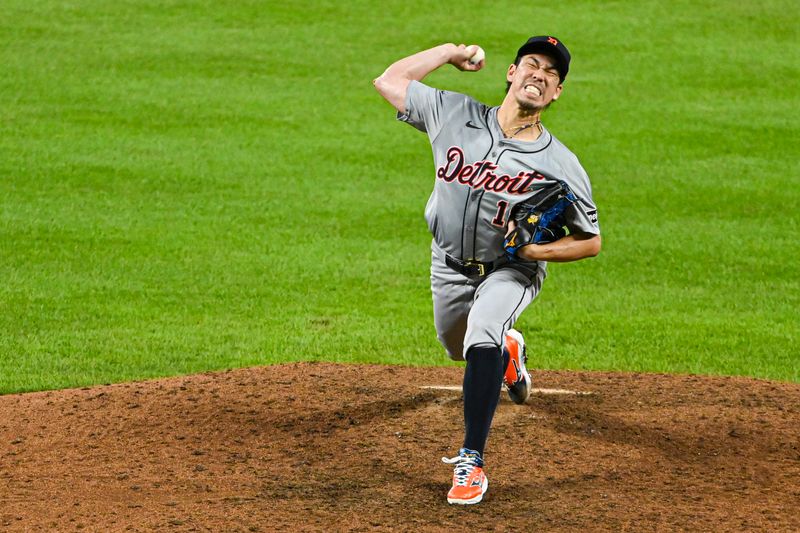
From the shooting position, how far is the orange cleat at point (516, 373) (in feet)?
20.1

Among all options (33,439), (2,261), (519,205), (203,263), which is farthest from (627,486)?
(2,261)

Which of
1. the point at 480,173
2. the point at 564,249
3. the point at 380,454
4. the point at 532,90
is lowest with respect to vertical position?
the point at 380,454

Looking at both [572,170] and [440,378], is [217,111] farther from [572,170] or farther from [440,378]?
[572,170]

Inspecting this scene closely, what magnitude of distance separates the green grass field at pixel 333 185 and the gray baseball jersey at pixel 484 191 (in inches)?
95.5

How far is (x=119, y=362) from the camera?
25.6 feet

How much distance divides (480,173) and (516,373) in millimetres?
1195

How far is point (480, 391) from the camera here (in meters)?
5.12

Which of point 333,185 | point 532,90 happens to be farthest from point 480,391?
point 333,185

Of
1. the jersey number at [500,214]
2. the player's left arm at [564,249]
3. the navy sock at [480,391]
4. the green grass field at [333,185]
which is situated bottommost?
the green grass field at [333,185]

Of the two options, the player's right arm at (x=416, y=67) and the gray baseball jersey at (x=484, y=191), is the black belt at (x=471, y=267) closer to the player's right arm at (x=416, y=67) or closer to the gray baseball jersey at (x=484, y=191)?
the gray baseball jersey at (x=484, y=191)

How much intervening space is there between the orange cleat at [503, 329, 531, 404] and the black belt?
0.69 m

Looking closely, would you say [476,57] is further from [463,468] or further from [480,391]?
[463,468]

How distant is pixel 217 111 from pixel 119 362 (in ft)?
22.6

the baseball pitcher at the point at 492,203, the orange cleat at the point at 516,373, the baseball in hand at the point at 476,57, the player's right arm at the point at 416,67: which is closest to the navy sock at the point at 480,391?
the baseball pitcher at the point at 492,203
